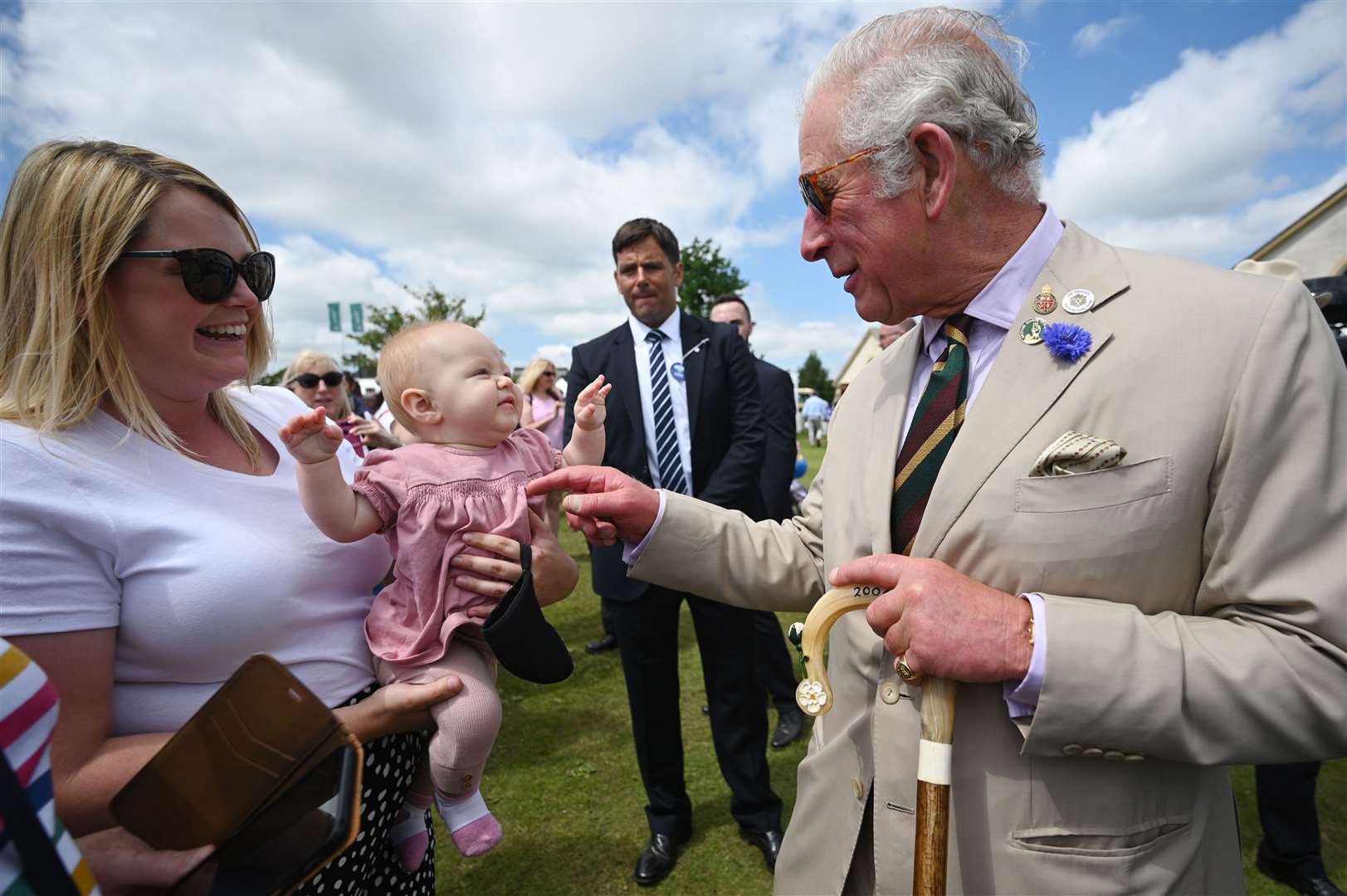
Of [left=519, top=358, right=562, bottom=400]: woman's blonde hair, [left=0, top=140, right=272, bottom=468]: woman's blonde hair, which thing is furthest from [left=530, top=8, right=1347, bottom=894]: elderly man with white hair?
[left=519, top=358, right=562, bottom=400]: woman's blonde hair

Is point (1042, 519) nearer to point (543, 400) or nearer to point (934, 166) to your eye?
point (934, 166)

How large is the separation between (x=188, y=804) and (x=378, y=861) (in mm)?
1037

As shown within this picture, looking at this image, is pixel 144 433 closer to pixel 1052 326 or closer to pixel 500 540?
pixel 500 540

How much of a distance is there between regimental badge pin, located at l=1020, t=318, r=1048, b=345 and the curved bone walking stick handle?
67 centimetres

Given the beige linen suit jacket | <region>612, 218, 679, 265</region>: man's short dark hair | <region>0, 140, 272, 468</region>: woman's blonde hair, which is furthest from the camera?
<region>612, 218, 679, 265</region>: man's short dark hair

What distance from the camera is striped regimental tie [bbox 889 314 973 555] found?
1648 millimetres

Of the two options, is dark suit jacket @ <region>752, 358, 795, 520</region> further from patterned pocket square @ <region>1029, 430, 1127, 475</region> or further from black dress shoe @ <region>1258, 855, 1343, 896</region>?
patterned pocket square @ <region>1029, 430, 1127, 475</region>

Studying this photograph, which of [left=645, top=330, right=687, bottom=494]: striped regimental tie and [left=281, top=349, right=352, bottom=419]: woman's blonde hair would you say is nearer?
[left=645, top=330, right=687, bottom=494]: striped regimental tie

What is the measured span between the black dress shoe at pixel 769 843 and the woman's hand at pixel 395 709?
2.45 metres

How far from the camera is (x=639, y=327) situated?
4.20 metres

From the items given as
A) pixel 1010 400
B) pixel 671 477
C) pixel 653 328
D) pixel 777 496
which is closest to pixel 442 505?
pixel 1010 400

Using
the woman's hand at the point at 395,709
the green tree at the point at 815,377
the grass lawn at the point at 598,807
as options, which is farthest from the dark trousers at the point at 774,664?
the green tree at the point at 815,377

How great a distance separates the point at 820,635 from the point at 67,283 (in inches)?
73.6

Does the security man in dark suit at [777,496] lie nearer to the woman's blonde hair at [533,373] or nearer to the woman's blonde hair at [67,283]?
the woman's blonde hair at [67,283]
